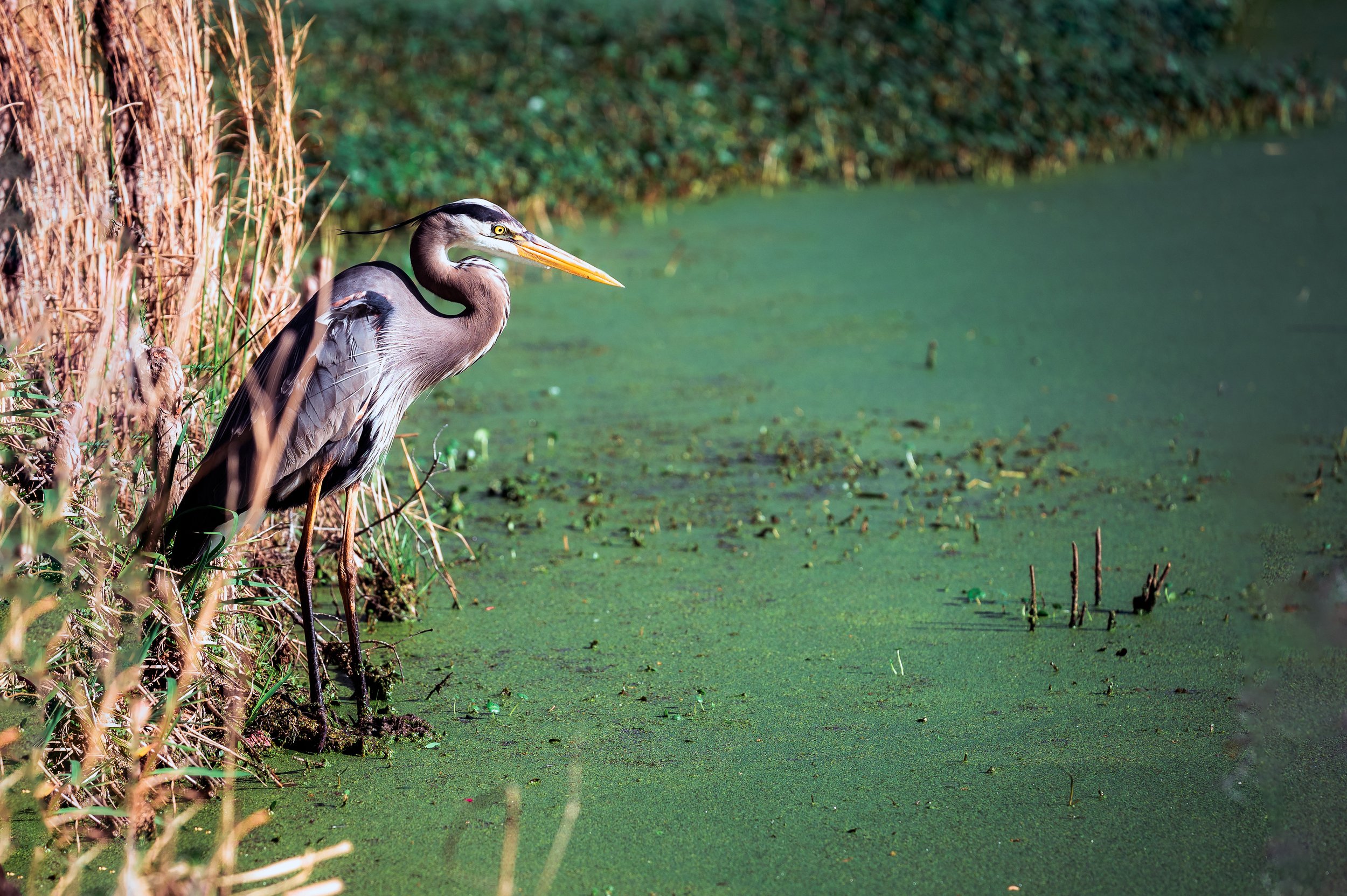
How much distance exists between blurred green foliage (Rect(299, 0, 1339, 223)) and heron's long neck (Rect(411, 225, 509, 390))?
12.7 ft

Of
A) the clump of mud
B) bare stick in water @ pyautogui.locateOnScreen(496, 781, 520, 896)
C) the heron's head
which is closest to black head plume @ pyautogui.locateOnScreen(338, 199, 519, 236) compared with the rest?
the heron's head

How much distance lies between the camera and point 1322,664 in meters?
2.90

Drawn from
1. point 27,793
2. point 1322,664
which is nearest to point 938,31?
point 1322,664

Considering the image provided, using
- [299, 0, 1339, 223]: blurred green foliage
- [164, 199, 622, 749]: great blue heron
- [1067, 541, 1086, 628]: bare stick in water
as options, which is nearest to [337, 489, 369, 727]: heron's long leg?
[164, 199, 622, 749]: great blue heron

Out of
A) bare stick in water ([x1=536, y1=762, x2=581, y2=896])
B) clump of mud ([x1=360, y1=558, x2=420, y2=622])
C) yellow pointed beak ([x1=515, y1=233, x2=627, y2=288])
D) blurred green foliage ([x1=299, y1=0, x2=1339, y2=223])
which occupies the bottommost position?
bare stick in water ([x1=536, y1=762, x2=581, y2=896])

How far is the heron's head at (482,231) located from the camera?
108 inches

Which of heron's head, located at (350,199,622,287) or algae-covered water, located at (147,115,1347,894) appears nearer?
algae-covered water, located at (147,115,1347,894)

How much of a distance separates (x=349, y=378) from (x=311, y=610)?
47 cm

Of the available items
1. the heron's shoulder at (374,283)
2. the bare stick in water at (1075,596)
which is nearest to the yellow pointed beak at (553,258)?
the heron's shoulder at (374,283)

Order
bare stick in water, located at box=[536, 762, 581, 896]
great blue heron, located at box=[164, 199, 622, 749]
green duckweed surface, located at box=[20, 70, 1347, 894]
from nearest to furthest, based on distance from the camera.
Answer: bare stick in water, located at box=[536, 762, 581, 896] → green duckweed surface, located at box=[20, 70, 1347, 894] → great blue heron, located at box=[164, 199, 622, 749]

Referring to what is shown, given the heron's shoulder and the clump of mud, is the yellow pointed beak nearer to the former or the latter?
the heron's shoulder

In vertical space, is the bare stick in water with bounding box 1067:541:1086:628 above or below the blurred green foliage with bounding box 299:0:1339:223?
below

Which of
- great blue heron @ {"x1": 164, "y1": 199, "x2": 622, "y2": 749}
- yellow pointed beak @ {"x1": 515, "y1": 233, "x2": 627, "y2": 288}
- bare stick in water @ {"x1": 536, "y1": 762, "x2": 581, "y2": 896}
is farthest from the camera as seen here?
yellow pointed beak @ {"x1": 515, "y1": 233, "x2": 627, "y2": 288}

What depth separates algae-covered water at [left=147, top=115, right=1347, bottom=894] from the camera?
91.4 inches
